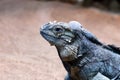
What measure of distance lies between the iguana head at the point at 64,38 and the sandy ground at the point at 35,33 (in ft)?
3.71

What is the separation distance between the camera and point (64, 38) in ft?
9.06

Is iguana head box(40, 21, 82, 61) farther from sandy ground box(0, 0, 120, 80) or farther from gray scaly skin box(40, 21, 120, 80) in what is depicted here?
Answer: sandy ground box(0, 0, 120, 80)

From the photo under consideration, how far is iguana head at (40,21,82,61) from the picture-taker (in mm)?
2729

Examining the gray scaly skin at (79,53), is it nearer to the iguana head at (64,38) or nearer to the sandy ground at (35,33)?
the iguana head at (64,38)

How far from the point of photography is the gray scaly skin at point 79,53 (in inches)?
108

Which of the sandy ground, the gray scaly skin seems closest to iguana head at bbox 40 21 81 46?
the gray scaly skin

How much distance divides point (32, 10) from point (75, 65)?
4320mm

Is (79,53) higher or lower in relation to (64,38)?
lower

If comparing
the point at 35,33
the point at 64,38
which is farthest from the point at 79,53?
the point at 35,33

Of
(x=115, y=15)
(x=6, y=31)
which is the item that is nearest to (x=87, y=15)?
(x=115, y=15)

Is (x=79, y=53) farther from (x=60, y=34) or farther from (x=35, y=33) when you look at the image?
(x=35, y=33)

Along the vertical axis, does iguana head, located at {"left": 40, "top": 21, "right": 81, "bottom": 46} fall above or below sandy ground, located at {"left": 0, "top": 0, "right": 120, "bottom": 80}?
above

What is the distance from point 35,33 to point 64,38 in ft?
9.92

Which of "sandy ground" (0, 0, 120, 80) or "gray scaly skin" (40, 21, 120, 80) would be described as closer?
"gray scaly skin" (40, 21, 120, 80)
